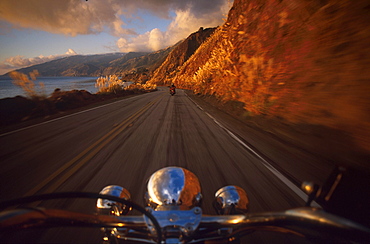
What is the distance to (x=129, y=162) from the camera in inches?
137

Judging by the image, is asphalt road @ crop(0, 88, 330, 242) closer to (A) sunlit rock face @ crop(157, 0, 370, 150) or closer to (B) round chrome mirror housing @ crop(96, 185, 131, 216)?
(B) round chrome mirror housing @ crop(96, 185, 131, 216)

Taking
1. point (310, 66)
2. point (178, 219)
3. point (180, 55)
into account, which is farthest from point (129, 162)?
point (180, 55)

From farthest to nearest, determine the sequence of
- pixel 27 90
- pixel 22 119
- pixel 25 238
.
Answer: pixel 27 90 → pixel 22 119 → pixel 25 238

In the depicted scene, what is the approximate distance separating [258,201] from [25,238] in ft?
9.10

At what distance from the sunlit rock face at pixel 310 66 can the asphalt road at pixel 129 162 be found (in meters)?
2.94

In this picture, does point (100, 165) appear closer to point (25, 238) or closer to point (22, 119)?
point (25, 238)

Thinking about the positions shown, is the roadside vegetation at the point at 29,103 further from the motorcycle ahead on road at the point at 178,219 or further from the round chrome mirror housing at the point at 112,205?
the motorcycle ahead on road at the point at 178,219

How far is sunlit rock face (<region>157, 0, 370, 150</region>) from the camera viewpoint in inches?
178

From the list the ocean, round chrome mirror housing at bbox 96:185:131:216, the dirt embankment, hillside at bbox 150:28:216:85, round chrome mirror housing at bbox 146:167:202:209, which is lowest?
the ocean

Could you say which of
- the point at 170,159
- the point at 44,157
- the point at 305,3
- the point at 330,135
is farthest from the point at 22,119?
the point at 305,3

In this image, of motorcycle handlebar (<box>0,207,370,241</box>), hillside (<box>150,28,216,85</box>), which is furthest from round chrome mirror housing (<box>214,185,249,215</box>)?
hillside (<box>150,28,216,85</box>)

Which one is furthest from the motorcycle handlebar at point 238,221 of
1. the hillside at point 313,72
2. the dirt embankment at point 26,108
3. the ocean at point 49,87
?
the ocean at point 49,87

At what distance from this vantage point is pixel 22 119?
8.34 m

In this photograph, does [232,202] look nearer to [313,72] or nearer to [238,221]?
[238,221]
